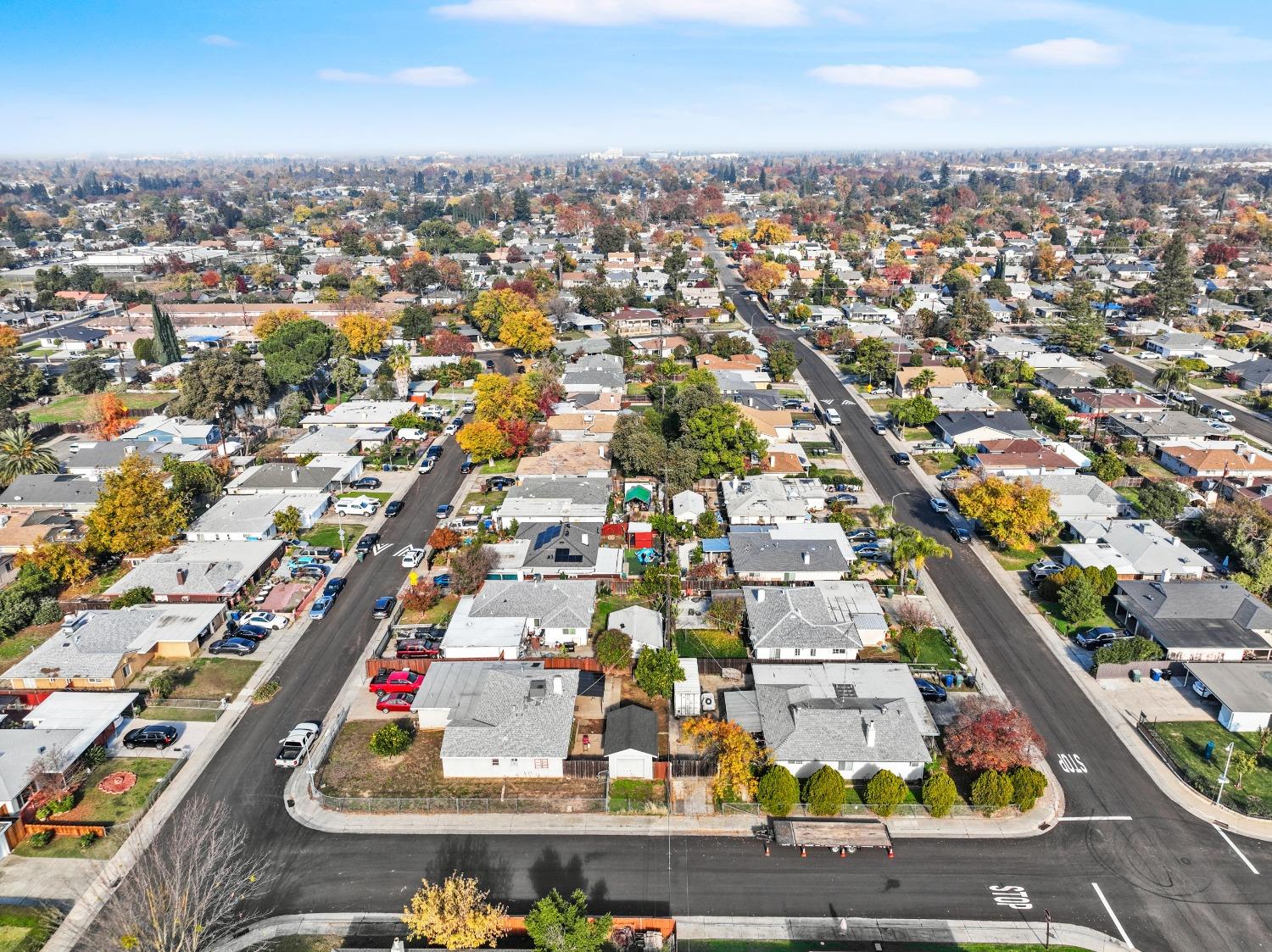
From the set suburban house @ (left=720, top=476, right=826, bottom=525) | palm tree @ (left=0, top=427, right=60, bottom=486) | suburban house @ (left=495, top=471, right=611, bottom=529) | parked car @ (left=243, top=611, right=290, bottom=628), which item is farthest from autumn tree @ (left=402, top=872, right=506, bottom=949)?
palm tree @ (left=0, top=427, right=60, bottom=486)

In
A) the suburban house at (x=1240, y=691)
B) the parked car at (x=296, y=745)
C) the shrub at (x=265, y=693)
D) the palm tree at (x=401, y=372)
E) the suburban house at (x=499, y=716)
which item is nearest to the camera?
the suburban house at (x=499, y=716)

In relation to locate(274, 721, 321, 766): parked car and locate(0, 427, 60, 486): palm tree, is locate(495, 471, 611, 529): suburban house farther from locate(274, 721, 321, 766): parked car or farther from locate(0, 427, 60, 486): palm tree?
locate(0, 427, 60, 486): palm tree

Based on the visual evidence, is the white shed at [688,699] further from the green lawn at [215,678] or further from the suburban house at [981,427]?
the suburban house at [981,427]

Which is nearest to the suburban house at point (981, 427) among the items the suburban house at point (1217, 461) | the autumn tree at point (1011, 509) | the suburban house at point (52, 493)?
the suburban house at point (1217, 461)

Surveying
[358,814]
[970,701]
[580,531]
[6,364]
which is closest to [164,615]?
[358,814]

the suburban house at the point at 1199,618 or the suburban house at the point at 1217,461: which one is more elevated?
the suburban house at the point at 1217,461

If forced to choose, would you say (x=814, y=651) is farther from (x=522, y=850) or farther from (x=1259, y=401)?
(x=1259, y=401)
